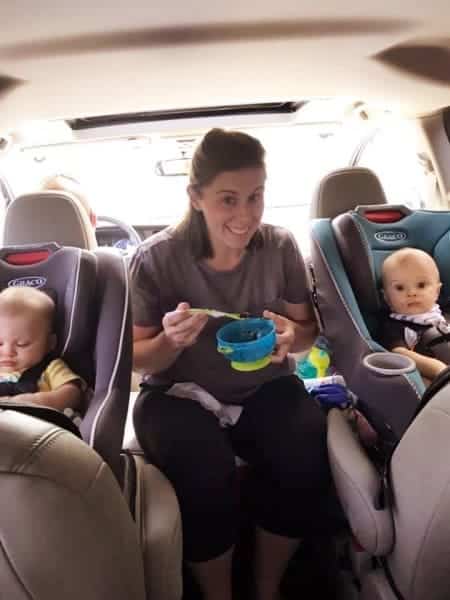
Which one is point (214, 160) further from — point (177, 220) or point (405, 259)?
point (405, 259)

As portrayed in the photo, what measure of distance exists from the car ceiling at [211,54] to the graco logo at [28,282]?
732mm

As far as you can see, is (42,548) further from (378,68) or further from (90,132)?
(90,132)

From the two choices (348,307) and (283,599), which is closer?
(283,599)

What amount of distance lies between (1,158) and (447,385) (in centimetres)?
253

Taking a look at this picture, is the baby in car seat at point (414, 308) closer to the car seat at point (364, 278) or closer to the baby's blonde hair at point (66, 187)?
the car seat at point (364, 278)

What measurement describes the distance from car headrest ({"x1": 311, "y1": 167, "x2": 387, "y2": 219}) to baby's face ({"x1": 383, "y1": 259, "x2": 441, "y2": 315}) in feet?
1.39

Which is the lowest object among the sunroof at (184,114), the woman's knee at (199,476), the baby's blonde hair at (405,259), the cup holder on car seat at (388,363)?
the woman's knee at (199,476)

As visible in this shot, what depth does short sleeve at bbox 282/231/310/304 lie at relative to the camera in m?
1.71

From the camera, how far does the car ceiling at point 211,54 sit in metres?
1.47

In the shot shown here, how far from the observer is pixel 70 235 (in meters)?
1.93

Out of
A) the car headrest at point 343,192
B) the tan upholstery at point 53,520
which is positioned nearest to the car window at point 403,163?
the car headrest at point 343,192

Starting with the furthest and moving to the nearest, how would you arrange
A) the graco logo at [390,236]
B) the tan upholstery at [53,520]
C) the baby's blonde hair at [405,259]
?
the graco logo at [390,236] → the baby's blonde hair at [405,259] → the tan upholstery at [53,520]

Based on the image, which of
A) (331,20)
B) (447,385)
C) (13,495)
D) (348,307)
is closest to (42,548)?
(13,495)

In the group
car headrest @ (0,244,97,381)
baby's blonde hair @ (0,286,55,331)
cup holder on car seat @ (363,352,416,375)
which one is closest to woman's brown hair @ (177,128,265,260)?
car headrest @ (0,244,97,381)
